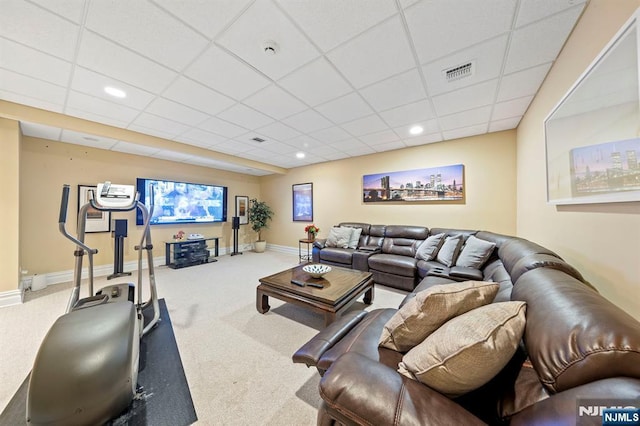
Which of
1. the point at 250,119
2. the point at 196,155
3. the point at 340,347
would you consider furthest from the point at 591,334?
the point at 196,155

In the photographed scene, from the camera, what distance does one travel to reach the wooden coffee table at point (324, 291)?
6.94ft

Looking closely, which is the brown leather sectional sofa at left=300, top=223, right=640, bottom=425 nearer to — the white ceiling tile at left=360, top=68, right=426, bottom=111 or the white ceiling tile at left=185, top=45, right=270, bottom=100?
the white ceiling tile at left=360, top=68, right=426, bottom=111

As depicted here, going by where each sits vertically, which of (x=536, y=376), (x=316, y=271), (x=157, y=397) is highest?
(x=536, y=376)

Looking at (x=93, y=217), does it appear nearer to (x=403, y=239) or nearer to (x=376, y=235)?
(x=376, y=235)

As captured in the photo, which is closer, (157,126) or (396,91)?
(396,91)

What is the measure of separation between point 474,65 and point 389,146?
94.2 inches

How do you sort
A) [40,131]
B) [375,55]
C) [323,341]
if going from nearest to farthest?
[323,341]
[375,55]
[40,131]

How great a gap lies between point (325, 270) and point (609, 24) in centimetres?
271

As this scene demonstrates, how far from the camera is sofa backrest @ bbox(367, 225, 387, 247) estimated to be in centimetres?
439

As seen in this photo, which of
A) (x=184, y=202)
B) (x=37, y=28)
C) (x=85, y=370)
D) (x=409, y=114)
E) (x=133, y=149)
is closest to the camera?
(x=85, y=370)

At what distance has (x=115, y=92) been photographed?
7.76ft

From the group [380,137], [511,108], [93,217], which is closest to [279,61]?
[380,137]

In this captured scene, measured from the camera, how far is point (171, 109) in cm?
276

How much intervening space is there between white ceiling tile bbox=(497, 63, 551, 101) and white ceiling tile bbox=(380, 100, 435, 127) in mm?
707
